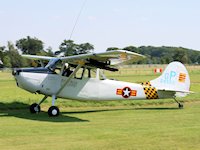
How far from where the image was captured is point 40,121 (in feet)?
43.4

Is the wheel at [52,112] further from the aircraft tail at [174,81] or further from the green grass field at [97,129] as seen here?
the aircraft tail at [174,81]

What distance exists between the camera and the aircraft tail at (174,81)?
18.0 metres

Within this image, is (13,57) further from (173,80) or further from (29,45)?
(173,80)

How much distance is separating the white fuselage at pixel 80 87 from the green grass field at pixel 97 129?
0.76m

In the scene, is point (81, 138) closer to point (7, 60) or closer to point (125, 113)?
point (125, 113)

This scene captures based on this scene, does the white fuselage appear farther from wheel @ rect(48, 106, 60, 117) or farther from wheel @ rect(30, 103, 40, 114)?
wheel @ rect(48, 106, 60, 117)

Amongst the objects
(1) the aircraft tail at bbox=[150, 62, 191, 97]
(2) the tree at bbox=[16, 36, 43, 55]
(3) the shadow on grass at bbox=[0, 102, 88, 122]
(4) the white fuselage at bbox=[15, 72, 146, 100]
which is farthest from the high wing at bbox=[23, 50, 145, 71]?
(2) the tree at bbox=[16, 36, 43, 55]

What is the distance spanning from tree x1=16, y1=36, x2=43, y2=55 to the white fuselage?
106 meters

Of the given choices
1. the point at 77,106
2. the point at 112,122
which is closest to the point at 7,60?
the point at 77,106

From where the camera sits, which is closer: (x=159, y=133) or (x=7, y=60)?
(x=159, y=133)

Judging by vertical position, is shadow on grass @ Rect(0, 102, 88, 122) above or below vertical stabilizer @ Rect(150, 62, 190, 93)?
below

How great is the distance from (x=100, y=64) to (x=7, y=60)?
73.6m

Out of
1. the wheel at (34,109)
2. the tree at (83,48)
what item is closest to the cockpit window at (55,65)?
the wheel at (34,109)

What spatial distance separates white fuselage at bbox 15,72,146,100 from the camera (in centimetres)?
1516
